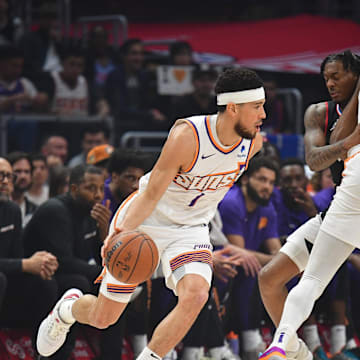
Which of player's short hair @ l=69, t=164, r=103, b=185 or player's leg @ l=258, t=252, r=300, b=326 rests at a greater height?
player's short hair @ l=69, t=164, r=103, b=185

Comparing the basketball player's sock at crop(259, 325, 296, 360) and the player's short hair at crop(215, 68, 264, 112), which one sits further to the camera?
the player's short hair at crop(215, 68, 264, 112)

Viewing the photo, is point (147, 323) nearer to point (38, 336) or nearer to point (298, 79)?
point (38, 336)

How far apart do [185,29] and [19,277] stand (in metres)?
10.1

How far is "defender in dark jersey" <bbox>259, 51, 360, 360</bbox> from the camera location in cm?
530

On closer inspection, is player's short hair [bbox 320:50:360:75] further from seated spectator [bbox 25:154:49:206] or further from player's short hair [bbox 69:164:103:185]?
seated spectator [bbox 25:154:49:206]

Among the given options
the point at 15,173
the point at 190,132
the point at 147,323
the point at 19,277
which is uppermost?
the point at 190,132

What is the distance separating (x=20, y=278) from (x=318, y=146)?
7.89 ft

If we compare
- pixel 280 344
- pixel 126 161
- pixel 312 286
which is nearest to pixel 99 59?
pixel 126 161

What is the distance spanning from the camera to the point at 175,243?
17.7 feet

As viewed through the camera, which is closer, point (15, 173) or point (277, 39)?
point (15, 173)

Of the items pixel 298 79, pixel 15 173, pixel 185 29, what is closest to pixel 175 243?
pixel 15 173

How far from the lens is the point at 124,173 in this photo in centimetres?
682

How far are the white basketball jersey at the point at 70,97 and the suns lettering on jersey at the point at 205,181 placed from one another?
4.88 metres

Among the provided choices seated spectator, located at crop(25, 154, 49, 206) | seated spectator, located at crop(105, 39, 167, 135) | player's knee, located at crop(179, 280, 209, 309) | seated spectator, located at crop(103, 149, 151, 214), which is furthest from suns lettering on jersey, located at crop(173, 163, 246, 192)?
seated spectator, located at crop(105, 39, 167, 135)
